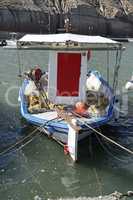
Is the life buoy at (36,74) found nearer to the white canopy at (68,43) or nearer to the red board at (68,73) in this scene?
the red board at (68,73)

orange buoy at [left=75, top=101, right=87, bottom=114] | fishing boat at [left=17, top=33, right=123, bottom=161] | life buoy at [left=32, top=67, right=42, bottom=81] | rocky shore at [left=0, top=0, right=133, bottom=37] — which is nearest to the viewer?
fishing boat at [left=17, top=33, right=123, bottom=161]

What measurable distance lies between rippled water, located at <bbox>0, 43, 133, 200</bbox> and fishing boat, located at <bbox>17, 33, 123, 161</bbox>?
74 centimetres

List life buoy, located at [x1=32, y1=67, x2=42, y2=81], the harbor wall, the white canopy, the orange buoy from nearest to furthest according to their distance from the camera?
the white canopy < the orange buoy < life buoy, located at [x1=32, y1=67, x2=42, y2=81] < the harbor wall

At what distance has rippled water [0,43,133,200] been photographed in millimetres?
15750

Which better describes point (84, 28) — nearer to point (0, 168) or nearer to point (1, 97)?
point (1, 97)

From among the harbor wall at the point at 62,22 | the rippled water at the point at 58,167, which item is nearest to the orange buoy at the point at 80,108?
the rippled water at the point at 58,167

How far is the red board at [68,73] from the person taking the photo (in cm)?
2056

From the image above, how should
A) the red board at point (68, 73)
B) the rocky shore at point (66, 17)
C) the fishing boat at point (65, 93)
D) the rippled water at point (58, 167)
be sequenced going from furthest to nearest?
the rocky shore at point (66, 17) < the red board at point (68, 73) < the fishing boat at point (65, 93) < the rippled water at point (58, 167)

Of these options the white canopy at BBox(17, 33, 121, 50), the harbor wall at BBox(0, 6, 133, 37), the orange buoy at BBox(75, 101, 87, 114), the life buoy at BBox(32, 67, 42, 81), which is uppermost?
the white canopy at BBox(17, 33, 121, 50)

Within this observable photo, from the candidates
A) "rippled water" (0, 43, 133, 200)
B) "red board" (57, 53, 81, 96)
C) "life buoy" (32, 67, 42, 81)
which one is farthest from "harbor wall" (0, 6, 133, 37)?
"red board" (57, 53, 81, 96)

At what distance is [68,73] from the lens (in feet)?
67.9

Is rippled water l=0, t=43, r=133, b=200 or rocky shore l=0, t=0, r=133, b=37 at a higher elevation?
rippled water l=0, t=43, r=133, b=200

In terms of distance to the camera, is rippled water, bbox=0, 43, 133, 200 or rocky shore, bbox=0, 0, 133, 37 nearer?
rippled water, bbox=0, 43, 133, 200

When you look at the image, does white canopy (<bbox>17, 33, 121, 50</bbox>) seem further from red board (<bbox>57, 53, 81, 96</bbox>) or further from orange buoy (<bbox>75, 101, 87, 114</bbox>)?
orange buoy (<bbox>75, 101, 87, 114</bbox>)
